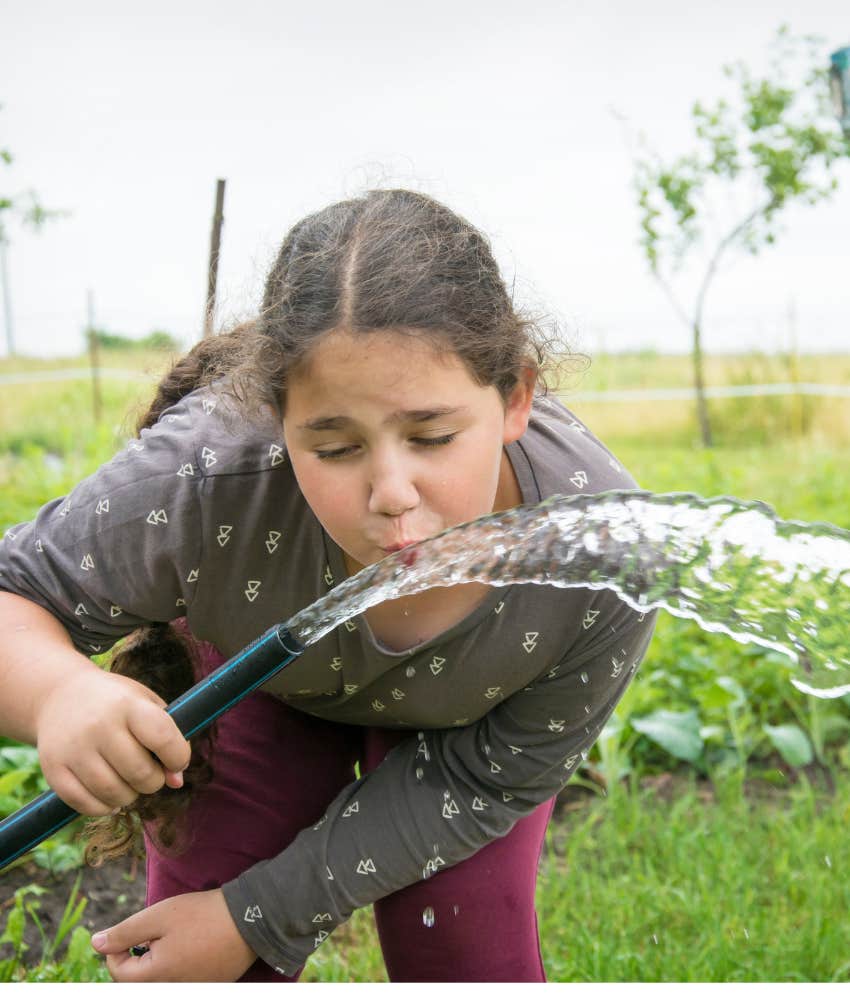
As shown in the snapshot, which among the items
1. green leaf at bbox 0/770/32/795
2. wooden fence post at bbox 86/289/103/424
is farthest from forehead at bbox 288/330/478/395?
wooden fence post at bbox 86/289/103/424

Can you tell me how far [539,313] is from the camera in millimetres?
1626

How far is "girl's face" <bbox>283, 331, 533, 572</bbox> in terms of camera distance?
1.34m

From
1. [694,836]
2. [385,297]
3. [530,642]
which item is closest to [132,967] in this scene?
[530,642]

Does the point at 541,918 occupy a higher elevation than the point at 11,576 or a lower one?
lower

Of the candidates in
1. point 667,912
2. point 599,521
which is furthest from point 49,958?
point 599,521

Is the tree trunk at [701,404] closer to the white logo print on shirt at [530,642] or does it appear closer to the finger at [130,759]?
the white logo print on shirt at [530,642]

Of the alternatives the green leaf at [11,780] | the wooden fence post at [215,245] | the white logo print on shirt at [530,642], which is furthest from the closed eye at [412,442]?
the green leaf at [11,780]

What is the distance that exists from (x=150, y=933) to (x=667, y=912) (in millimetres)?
892

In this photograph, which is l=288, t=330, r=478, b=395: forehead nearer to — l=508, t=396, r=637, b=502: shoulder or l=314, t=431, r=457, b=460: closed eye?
l=314, t=431, r=457, b=460: closed eye

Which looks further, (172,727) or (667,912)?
(667,912)

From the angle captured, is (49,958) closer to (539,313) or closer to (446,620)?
(446,620)

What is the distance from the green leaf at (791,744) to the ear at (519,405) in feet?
4.63

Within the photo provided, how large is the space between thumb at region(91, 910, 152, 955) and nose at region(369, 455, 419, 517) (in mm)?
712

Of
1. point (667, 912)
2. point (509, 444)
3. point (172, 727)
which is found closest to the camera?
point (172, 727)
